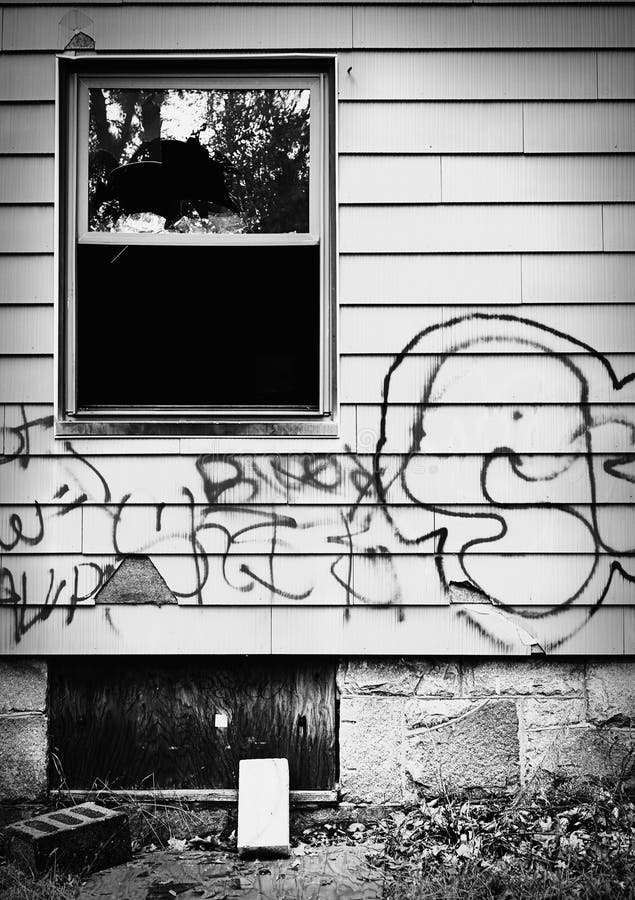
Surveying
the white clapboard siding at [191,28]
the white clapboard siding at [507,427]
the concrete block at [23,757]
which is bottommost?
the concrete block at [23,757]

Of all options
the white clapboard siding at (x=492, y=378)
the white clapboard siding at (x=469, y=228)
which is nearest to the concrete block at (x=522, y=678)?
the white clapboard siding at (x=492, y=378)

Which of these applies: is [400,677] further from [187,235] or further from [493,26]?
[493,26]

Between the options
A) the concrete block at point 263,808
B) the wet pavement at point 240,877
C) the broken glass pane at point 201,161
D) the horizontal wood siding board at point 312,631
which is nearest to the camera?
the wet pavement at point 240,877

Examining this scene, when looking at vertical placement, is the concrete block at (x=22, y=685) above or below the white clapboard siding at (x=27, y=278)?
below

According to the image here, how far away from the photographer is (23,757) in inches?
129

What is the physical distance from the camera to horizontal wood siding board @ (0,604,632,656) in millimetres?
3242

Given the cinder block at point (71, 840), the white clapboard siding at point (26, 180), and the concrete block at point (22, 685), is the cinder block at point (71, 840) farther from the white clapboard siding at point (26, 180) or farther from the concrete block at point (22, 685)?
the white clapboard siding at point (26, 180)

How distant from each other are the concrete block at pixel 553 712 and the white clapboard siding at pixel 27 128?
125 inches

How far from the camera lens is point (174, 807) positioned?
326 cm

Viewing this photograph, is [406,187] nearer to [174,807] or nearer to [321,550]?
[321,550]

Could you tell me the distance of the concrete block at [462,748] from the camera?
325 cm

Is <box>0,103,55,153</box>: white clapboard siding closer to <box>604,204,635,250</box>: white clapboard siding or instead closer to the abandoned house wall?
the abandoned house wall

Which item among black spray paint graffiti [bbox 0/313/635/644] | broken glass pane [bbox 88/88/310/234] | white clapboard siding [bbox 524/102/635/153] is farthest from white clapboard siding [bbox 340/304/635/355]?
white clapboard siding [bbox 524/102/635/153]

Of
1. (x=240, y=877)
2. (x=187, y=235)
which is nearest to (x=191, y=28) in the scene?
(x=187, y=235)
